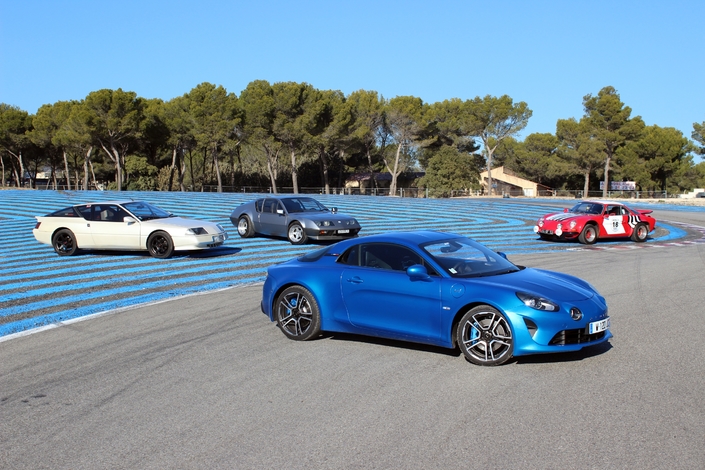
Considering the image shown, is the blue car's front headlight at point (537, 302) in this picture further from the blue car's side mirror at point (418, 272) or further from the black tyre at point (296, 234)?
the black tyre at point (296, 234)

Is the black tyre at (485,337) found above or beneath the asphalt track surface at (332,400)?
above

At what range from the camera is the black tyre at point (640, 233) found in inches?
805

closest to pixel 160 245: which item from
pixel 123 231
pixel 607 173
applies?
pixel 123 231

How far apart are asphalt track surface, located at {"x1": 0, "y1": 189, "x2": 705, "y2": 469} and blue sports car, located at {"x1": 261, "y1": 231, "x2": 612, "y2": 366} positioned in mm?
251

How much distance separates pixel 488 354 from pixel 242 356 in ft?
8.17

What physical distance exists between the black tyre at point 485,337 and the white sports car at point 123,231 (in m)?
9.49

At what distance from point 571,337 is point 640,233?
16167 millimetres

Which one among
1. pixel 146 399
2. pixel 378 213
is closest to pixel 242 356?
pixel 146 399

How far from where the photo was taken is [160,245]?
14812mm

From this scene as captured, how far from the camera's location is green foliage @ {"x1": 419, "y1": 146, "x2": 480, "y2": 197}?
213 feet

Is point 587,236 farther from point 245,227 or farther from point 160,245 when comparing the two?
point 160,245

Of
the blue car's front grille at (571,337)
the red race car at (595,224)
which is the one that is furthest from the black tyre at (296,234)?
the blue car's front grille at (571,337)

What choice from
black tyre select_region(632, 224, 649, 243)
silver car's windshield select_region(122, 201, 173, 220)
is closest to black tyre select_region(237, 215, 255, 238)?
silver car's windshield select_region(122, 201, 173, 220)

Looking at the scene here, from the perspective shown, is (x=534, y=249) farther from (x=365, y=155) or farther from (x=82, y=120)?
(x=365, y=155)
